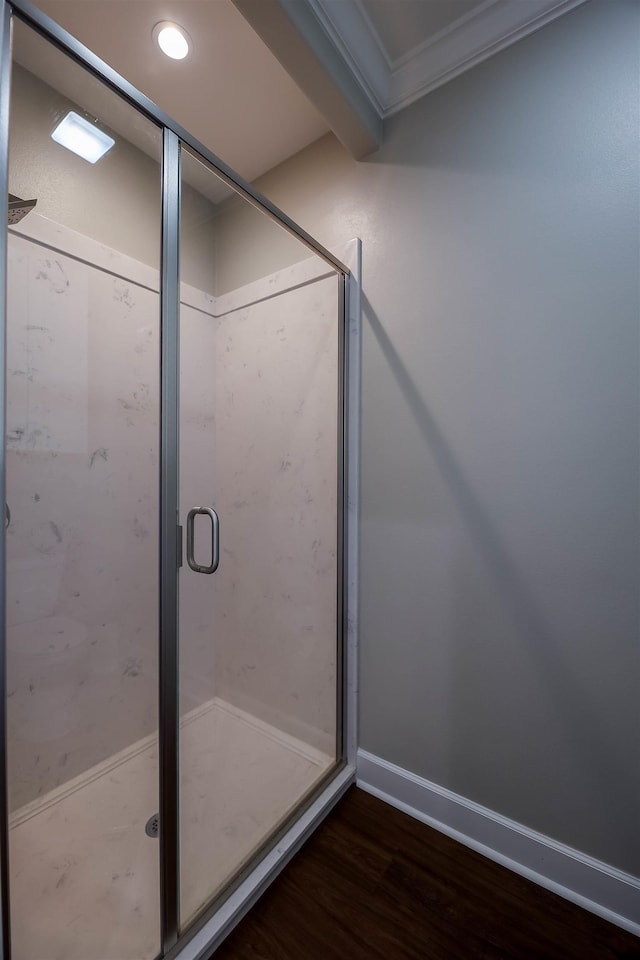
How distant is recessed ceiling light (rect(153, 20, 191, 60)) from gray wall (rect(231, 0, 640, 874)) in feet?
2.21

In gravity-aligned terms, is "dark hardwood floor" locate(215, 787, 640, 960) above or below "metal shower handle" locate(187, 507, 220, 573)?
below

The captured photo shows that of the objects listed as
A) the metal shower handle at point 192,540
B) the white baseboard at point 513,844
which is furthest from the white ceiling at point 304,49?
the white baseboard at point 513,844

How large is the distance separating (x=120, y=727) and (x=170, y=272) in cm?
145

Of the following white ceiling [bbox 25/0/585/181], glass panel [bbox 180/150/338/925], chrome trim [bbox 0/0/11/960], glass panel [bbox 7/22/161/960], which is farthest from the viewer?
glass panel [bbox 180/150/338/925]

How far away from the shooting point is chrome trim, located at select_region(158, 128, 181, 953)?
1006 millimetres

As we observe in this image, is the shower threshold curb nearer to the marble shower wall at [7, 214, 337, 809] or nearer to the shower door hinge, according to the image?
the marble shower wall at [7, 214, 337, 809]

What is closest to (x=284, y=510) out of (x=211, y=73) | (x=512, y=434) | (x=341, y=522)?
(x=341, y=522)

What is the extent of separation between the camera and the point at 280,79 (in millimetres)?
1505

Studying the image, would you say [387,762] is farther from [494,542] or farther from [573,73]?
[573,73]

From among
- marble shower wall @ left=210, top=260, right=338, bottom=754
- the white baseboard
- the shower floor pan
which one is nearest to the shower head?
marble shower wall @ left=210, top=260, right=338, bottom=754

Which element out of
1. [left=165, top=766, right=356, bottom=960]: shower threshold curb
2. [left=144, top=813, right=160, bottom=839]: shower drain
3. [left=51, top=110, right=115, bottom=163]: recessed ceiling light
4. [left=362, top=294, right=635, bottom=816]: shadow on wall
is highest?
[left=51, top=110, right=115, bottom=163]: recessed ceiling light

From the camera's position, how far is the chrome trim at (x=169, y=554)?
3.30ft

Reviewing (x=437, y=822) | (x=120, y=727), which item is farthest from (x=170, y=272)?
(x=437, y=822)

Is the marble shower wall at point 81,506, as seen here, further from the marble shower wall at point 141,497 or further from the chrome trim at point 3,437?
the chrome trim at point 3,437
